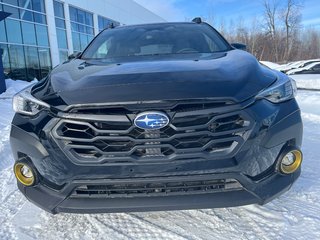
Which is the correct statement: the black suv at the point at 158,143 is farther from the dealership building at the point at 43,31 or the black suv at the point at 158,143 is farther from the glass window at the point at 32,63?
the glass window at the point at 32,63

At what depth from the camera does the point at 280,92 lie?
219 centimetres

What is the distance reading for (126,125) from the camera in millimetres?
1913

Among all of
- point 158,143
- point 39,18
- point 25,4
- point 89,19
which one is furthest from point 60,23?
point 158,143

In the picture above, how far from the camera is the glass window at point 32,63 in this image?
61.8 ft

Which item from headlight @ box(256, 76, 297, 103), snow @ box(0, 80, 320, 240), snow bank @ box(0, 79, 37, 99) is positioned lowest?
snow bank @ box(0, 79, 37, 99)

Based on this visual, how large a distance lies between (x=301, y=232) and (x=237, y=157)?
0.71 metres

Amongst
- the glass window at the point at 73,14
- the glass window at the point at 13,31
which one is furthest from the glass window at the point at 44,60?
the glass window at the point at 73,14

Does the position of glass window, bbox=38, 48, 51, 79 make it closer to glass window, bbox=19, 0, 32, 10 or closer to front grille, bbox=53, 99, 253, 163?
glass window, bbox=19, 0, 32, 10

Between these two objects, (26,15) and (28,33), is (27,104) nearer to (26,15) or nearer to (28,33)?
(28,33)

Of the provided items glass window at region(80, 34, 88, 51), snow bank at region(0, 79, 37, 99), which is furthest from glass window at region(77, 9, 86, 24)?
snow bank at region(0, 79, 37, 99)

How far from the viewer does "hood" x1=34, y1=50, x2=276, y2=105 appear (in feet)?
6.36

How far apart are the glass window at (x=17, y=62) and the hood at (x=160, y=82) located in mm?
16577

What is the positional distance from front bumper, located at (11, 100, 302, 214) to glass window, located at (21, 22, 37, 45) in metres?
18.6

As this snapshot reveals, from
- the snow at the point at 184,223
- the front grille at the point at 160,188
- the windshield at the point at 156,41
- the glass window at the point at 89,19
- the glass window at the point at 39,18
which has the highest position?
the glass window at the point at 89,19
